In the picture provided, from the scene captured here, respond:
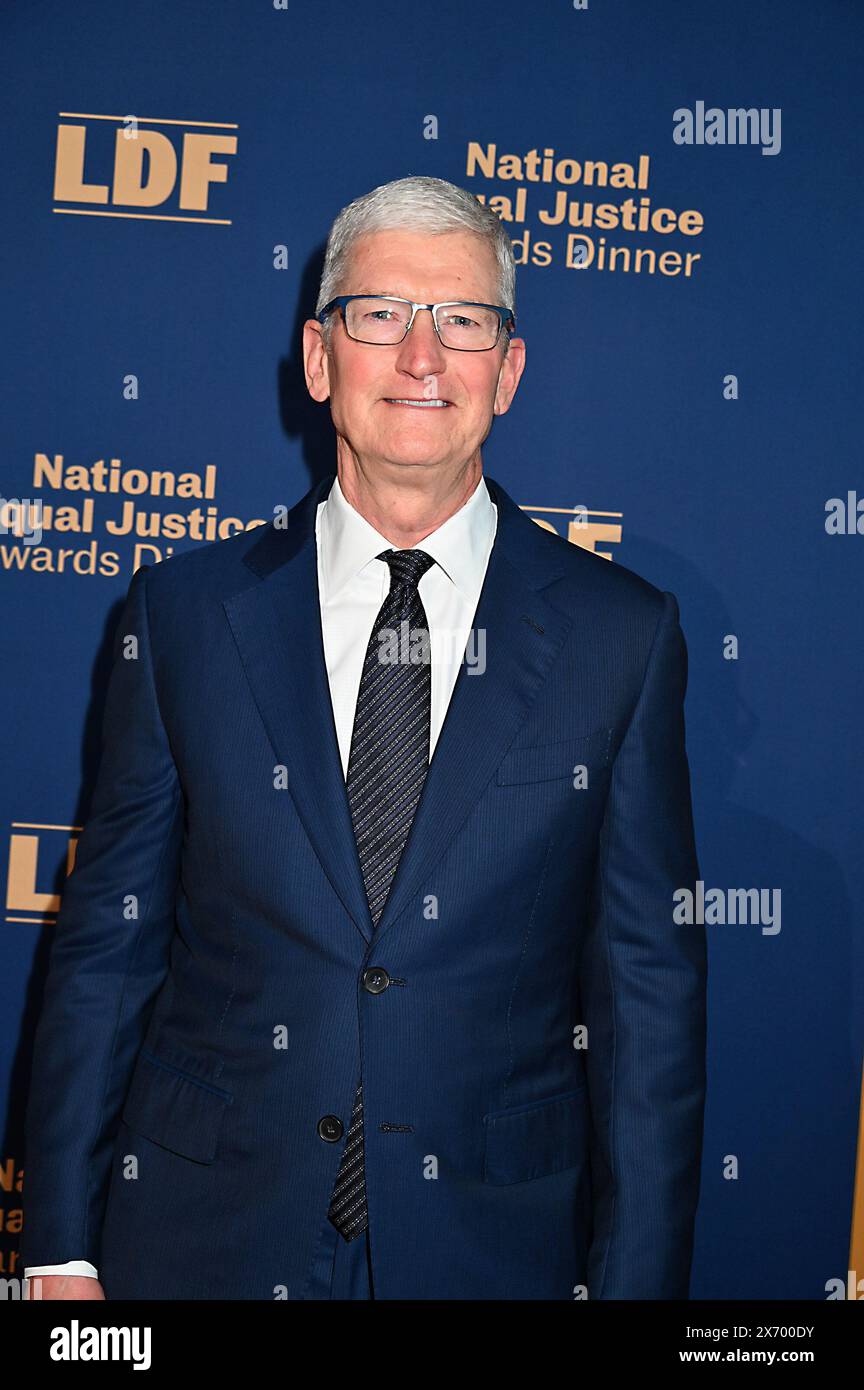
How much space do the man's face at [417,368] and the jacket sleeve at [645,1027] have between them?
0.51 m

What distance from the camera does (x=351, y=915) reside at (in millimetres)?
2078

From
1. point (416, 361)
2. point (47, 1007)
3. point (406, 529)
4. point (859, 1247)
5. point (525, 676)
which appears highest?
point (416, 361)

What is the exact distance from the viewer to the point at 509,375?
7.95 ft

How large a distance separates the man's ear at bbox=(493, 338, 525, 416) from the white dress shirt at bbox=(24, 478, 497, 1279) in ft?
0.51

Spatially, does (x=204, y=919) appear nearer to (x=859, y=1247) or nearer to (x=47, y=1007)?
(x=47, y=1007)

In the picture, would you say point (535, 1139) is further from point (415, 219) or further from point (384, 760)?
point (415, 219)

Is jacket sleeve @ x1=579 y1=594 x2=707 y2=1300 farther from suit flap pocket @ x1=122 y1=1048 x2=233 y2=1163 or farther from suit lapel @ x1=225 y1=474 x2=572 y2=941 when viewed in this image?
suit flap pocket @ x1=122 y1=1048 x2=233 y2=1163

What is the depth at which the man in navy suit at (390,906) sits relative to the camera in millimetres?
2086

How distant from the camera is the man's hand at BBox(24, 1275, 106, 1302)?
2.16 meters

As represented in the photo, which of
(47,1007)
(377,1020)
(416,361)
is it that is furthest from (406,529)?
(47,1007)

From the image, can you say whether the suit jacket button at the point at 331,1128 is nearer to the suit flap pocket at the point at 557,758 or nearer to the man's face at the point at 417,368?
the suit flap pocket at the point at 557,758

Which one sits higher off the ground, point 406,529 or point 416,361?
point 416,361

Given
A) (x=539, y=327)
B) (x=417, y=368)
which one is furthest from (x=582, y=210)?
(x=417, y=368)

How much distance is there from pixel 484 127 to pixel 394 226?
95 centimetres
